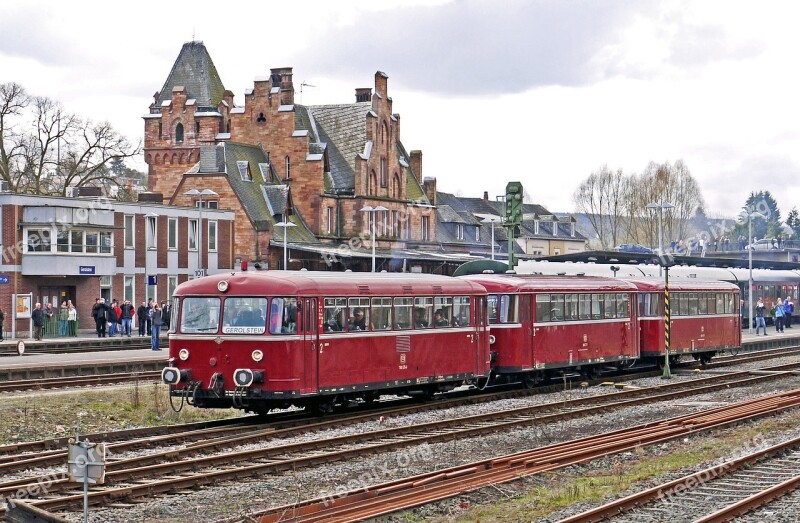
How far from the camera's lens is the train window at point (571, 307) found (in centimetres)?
3135

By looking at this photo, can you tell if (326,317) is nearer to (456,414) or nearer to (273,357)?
(273,357)

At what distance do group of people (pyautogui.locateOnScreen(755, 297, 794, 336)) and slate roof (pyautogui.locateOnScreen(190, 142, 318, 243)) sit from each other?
29083 mm

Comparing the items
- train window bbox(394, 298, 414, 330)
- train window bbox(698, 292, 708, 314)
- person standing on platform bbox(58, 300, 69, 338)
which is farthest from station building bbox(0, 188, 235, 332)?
train window bbox(394, 298, 414, 330)

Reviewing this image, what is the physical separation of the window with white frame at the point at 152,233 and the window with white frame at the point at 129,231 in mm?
1259

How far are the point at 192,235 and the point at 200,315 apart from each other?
4353 centimetres

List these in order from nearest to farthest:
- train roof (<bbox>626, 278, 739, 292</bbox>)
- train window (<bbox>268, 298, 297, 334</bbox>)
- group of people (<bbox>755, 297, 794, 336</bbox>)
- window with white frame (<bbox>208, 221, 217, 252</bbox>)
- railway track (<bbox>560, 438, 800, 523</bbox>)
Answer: railway track (<bbox>560, 438, 800, 523</bbox>) < train window (<bbox>268, 298, 297, 334</bbox>) < train roof (<bbox>626, 278, 739, 292</bbox>) < group of people (<bbox>755, 297, 794, 336</bbox>) < window with white frame (<bbox>208, 221, 217, 252</bbox>)

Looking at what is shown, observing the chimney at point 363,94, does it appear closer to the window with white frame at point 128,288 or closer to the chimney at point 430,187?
the chimney at point 430,187

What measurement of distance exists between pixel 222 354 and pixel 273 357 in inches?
37.8

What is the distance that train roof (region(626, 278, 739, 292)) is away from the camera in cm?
3559

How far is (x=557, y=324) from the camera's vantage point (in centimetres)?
3092

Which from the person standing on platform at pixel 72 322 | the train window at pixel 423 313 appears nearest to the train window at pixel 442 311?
the train window at pixel 423 313

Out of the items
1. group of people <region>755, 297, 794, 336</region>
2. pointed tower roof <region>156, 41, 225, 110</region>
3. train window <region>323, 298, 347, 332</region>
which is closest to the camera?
train window <region>323, 298, 347, 332</region>

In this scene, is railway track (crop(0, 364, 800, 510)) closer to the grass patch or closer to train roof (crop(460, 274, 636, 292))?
the grass patch

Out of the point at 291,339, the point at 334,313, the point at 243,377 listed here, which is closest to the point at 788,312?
the point at 334,313
